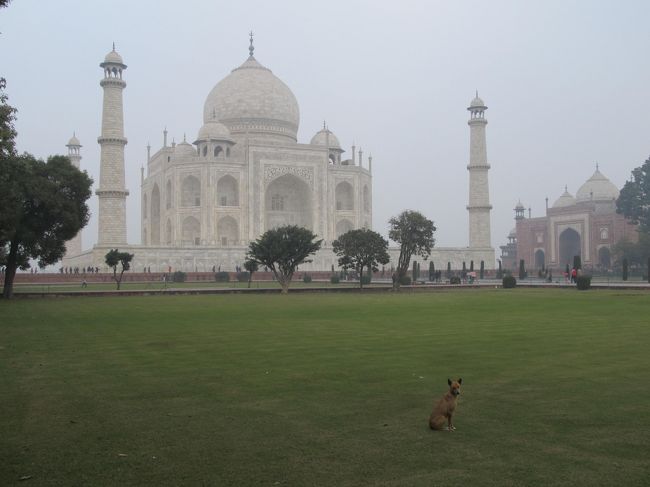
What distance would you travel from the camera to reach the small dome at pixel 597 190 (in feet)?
188

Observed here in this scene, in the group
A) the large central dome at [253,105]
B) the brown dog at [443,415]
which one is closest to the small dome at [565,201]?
the large central dome at [253,105]

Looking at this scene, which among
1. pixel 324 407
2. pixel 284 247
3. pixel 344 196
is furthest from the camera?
pixel 344 196

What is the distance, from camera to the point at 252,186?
47.6 m

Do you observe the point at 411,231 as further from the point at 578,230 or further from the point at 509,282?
the point at 578,230

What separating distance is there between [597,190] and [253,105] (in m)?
28.4

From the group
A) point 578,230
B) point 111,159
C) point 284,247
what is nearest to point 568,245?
point 578,230

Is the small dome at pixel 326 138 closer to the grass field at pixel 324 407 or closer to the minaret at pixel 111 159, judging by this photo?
the minaret at pixel 111 159

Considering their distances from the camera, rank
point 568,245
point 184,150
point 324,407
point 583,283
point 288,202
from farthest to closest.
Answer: point 568,245
point 288,202
point 184,150
point 583,283
point 324,407

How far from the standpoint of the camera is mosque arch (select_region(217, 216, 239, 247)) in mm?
47094

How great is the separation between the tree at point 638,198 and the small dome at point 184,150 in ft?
95.2

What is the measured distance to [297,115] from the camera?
176 ft

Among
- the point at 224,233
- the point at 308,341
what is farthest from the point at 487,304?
the point at 224,233

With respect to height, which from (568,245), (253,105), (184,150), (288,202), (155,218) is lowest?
(568,245)

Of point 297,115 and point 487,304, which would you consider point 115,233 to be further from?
point 487,304
